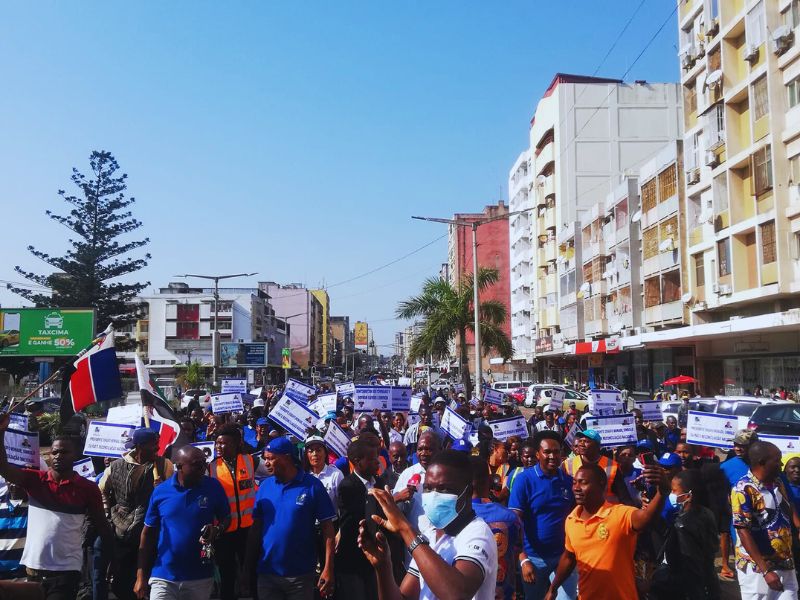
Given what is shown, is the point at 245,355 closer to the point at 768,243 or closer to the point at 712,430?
the point at 768,243

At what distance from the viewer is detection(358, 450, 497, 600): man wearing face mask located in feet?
10.1

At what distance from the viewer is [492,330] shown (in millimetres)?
34438

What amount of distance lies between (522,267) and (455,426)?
62.1 meters

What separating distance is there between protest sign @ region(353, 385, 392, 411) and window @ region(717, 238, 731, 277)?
21336mm

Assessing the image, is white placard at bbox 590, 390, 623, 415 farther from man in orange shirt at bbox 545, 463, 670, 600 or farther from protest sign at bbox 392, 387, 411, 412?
man in orange shirt at bbox 545, 463, 670, 600

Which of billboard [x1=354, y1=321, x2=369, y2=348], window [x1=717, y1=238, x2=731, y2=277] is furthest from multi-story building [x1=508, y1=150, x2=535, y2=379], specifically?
billboard [x1=354, y1=321, x2=369, y2=348]

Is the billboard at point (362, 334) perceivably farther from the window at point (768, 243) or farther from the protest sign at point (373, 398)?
the protest sign at point (373, 398)

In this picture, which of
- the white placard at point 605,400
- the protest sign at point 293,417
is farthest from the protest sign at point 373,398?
the protest sign at point 293,417

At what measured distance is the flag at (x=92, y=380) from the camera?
10547 millimetres

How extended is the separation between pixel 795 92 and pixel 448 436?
21711mm

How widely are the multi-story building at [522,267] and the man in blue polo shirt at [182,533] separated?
62467mm

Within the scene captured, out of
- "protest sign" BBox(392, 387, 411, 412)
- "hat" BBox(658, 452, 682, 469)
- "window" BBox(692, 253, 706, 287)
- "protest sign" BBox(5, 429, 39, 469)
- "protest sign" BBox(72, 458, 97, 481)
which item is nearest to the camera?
"protest sign" BBox(5, 429, 39, 469)

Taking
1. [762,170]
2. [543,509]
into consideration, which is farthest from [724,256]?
[543,509]

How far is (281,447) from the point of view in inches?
224
